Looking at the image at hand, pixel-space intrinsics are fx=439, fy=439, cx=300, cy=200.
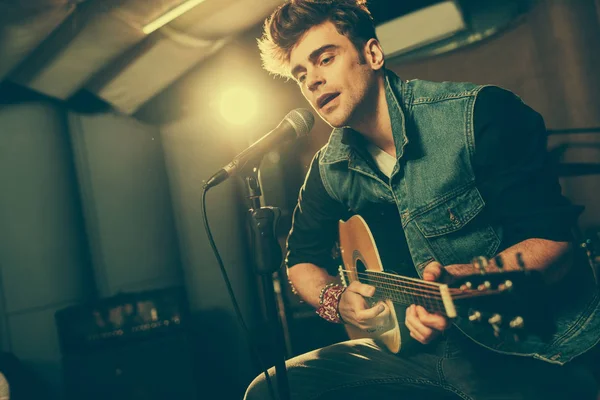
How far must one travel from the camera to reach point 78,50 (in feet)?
8.91

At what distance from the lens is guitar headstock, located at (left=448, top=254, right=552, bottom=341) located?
119cm

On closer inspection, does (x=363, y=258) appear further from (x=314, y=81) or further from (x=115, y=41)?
(x=115, y=41)

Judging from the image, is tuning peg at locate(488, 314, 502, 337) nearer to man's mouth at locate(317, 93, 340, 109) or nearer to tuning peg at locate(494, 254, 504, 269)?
tuning peg at locate(494, 254, 504, 269)

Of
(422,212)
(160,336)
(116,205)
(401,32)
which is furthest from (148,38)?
(422,212)

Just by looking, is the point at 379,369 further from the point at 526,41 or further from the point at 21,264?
the point at 21,264

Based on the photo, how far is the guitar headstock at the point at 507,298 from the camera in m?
1.19

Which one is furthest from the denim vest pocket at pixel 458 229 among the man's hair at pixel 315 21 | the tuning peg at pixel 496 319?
the man's hair at pixel 315 21

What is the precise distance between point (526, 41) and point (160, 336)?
2625mm

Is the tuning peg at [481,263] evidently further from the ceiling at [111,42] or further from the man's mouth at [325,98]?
the ceiling at [111,42]

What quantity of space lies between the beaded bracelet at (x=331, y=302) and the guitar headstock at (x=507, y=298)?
0.78 meters

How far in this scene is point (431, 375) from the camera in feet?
5.79

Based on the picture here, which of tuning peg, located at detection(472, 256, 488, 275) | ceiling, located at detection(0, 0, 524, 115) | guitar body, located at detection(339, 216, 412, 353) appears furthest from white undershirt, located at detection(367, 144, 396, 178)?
ceiling, located at detection(0, 0, 524, 115)

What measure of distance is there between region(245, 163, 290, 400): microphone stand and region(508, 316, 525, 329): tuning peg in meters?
0.77

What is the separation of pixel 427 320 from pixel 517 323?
0.26 meters
